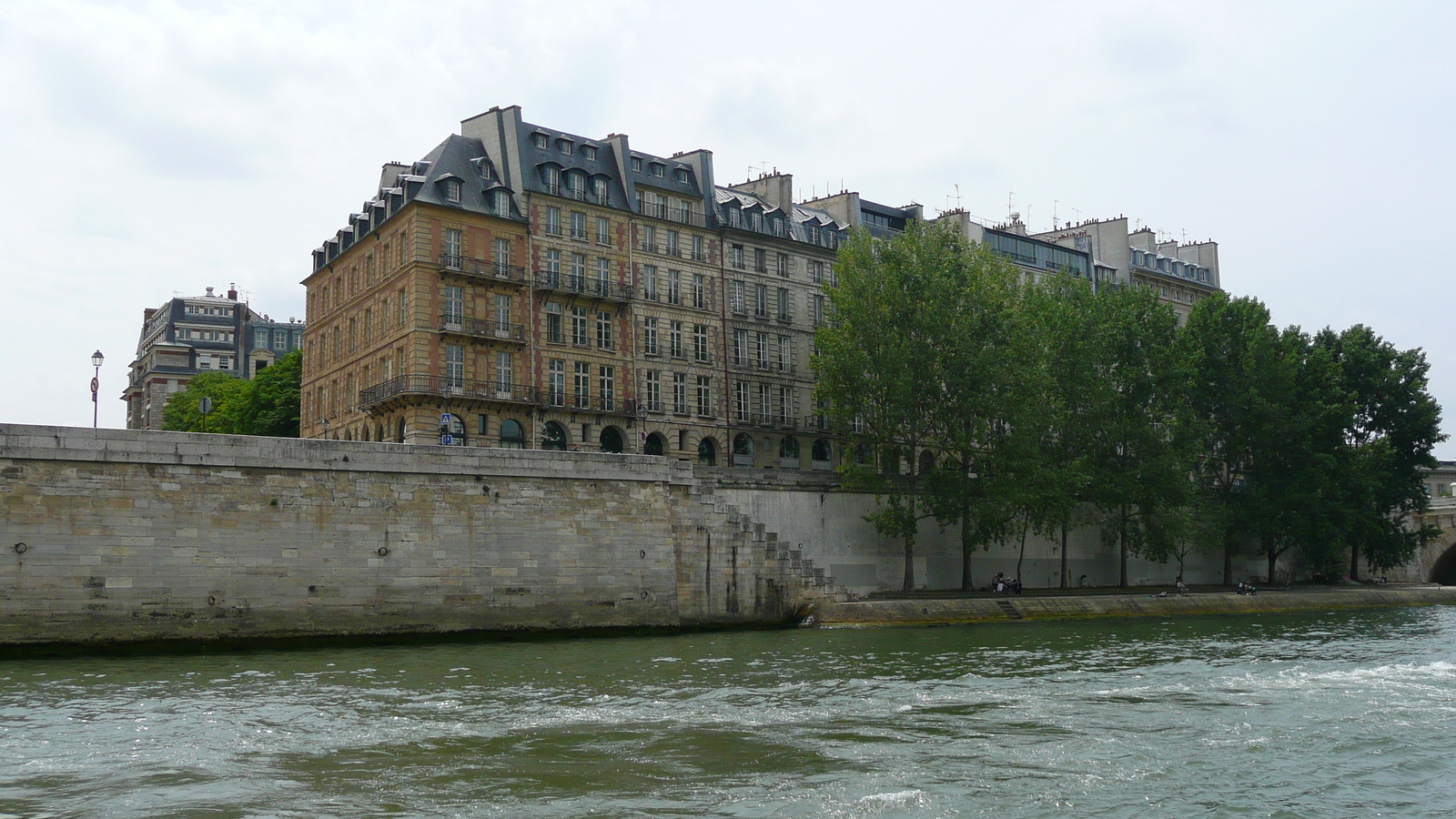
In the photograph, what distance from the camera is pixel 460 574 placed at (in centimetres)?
3775

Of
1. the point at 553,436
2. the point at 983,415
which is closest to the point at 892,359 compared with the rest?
the point at 983,415

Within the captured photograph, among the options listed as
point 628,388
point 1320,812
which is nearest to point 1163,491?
point 628,388

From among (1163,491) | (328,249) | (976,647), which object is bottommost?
(976,647)

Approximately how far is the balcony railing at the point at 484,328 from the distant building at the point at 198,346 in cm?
5849

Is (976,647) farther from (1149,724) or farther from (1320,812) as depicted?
(1320,812)

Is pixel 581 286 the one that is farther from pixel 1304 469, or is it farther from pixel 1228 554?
pixel 1304 469

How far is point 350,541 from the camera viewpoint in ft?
117

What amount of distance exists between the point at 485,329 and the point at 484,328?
59 mm

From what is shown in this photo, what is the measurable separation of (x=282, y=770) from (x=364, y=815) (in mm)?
3104

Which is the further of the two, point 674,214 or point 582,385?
point 674,214

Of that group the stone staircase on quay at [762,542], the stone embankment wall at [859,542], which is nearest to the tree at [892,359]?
the stone embankment wall at [859,542]

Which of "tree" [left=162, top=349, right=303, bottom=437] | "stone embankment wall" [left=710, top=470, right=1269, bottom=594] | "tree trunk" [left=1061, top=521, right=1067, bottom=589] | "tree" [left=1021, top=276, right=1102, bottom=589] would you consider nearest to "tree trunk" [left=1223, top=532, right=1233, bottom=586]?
"stone embankment wall" [left=710, top=470, right=1269, bottom=594]

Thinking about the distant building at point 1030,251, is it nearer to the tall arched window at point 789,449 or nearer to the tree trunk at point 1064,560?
the tall arched window at point 789,449

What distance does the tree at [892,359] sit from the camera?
5206cm
